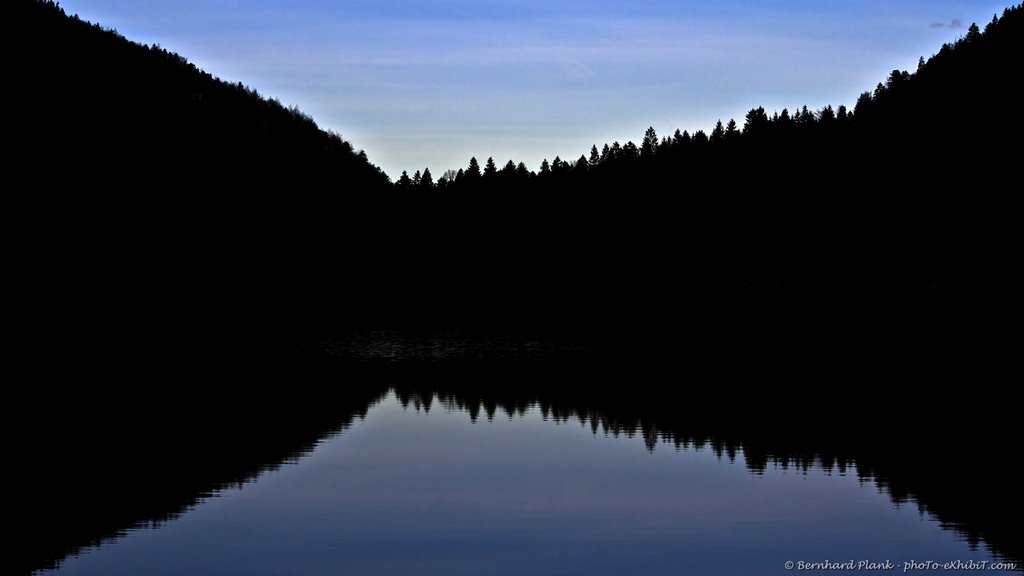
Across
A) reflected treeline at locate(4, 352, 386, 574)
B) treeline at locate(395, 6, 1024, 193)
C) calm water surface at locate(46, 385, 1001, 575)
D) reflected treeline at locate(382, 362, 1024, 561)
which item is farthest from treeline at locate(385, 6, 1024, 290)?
calm water surface at locate(46, 385, 1001, 575)

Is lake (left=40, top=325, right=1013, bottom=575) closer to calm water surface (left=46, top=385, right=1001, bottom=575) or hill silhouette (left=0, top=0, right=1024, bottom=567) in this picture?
calm water surface (left=46, top=385, right=1001, bottom=575)

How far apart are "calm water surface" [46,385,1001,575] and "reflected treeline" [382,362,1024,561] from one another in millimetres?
847

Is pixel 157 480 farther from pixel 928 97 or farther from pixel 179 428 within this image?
pixel 928 97

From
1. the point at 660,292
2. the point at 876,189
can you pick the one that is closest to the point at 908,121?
the point at 876,189

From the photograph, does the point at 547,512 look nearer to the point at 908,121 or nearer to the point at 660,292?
the point at 660,292

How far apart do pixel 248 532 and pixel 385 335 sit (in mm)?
50402

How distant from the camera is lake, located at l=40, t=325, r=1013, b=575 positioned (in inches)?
Result: 714

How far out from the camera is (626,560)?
1825 cm

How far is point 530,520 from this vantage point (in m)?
→ 21.0

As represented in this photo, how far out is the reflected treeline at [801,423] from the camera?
2356 cm

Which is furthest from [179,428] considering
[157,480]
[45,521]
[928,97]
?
[928,97]

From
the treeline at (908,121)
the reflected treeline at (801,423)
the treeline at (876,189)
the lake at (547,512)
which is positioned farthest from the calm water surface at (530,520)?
the treeline at (908,121)

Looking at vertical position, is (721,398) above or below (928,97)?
below

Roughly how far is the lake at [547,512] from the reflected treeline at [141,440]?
713 millimetres
